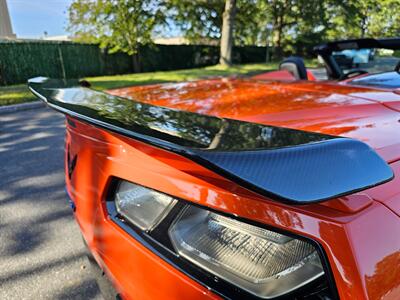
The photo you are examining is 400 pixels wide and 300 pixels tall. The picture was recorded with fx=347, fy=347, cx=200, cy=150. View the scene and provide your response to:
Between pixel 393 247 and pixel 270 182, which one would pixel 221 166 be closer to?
pixel 270 182

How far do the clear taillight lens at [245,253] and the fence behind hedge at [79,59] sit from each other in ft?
47.4

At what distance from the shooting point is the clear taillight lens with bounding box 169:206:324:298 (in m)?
0.81

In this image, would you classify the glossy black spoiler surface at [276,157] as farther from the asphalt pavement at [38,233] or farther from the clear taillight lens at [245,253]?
the asphalt pavement at [38,233]

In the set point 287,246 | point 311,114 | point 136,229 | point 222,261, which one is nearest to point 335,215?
point 287,246

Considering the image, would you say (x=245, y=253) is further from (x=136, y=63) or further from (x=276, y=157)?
(x=136, y=63)

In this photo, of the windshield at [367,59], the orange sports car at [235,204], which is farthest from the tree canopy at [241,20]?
the orange sports car at [235,204]

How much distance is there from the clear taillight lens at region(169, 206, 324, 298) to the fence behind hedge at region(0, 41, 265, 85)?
47.4ft

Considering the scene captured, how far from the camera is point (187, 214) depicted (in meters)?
0.98

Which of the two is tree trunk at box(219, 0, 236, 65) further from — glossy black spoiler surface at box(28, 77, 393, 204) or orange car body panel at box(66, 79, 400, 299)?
glossy black spoiler surface at box(28, 77, 393, 204)

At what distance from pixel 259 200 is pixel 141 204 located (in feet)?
1.44

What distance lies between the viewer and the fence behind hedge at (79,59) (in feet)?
44.8

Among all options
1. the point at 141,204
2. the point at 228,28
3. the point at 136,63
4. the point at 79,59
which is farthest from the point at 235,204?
the point at 136,63

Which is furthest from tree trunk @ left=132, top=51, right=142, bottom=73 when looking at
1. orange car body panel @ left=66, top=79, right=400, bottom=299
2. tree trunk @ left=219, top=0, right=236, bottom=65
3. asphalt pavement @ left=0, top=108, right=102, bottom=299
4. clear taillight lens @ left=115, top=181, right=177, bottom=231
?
clear taillight lens @ left=115, top=181, right=177, bottom=231

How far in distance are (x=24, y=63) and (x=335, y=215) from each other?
1560 centimetres
